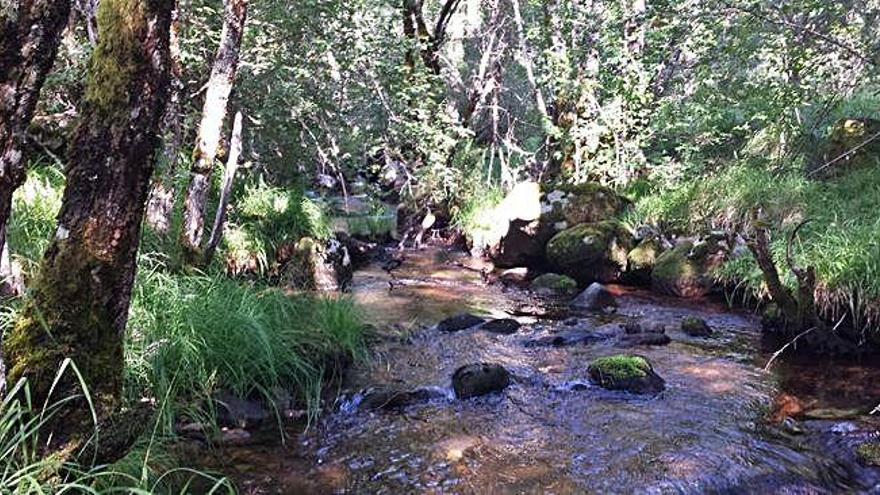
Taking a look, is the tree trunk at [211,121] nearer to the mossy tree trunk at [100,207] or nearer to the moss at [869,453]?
the mossy tree trunk at [100,207]

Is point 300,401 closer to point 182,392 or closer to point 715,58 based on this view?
point 182,392

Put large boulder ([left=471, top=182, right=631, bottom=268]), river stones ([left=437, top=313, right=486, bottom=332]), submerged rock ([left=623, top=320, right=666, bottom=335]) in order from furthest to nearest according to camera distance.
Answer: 1. large boulder ([left=471, top=182, right=631, bottom=268])
2. river stones ([left=437, top=313, right=486, bottom=332])
3. submerged rock ([left=623, top=320, right=666, bottom=335])

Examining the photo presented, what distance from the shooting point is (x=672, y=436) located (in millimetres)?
4664

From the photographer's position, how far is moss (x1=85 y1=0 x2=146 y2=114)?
2.46 metres

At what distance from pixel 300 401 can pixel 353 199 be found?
408 inches

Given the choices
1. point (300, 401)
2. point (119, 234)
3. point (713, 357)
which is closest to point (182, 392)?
point (300, 401)

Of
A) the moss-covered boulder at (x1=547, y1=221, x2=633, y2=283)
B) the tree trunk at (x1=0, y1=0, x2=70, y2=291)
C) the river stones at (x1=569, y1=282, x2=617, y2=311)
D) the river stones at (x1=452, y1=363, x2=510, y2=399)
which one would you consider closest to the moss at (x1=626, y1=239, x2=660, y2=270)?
the moss-covered boulder at (x1=547, y1=221, x2=633, y2=283)

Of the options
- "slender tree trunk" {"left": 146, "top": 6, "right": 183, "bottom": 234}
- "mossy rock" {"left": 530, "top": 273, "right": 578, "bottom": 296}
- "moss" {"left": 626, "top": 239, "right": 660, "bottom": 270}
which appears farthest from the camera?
"moss" {"left": 626, "top": 239, "right": 660, "bottom": 270}

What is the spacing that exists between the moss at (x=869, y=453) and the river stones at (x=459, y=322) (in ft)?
13.2

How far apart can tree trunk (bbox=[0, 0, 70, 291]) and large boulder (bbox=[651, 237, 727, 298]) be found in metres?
8.37

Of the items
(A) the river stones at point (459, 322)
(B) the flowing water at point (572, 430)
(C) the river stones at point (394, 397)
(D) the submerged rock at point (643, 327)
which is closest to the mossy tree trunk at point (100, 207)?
(B) the flowing water at point (572, 430)

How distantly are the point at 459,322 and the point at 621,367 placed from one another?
2.30 m

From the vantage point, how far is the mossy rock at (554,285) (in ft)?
32.0

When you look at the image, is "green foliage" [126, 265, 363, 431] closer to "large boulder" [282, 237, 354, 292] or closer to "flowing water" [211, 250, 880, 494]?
"flowing water" [211, 250, 880, 494]
